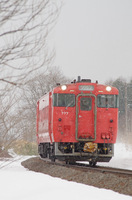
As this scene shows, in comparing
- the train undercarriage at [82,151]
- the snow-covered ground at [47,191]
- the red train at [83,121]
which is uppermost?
the red train at [83,121]

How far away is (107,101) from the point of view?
61.2 ft

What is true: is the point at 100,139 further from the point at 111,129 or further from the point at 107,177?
the point at 107,177

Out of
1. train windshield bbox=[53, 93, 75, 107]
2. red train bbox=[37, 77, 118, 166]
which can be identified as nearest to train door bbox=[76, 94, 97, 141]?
red train bbox=[37, 77, 118, 166]

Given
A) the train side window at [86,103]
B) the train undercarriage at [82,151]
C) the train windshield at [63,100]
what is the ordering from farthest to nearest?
1. the train side window at [86,103]
2. the train windshield at [63,100]
3. the train undercarriage at [82,151]

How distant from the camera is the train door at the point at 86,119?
18.4 m

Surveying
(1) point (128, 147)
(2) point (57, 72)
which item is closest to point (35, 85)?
(2) point (57, 72)

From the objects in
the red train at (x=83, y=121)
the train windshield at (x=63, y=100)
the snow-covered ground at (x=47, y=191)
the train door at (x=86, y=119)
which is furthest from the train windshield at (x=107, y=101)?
the snow-covered ground at (x=47, y=191)

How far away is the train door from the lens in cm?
1842

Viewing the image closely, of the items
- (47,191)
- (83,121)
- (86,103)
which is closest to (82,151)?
(83,121)

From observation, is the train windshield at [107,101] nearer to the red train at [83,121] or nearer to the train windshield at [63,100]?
the red train at [83,121]

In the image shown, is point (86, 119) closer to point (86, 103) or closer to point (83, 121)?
point (83, 121)

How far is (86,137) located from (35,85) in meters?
36.8

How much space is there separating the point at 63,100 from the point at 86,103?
962mm

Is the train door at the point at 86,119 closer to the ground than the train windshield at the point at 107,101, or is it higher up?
closer to the ground
